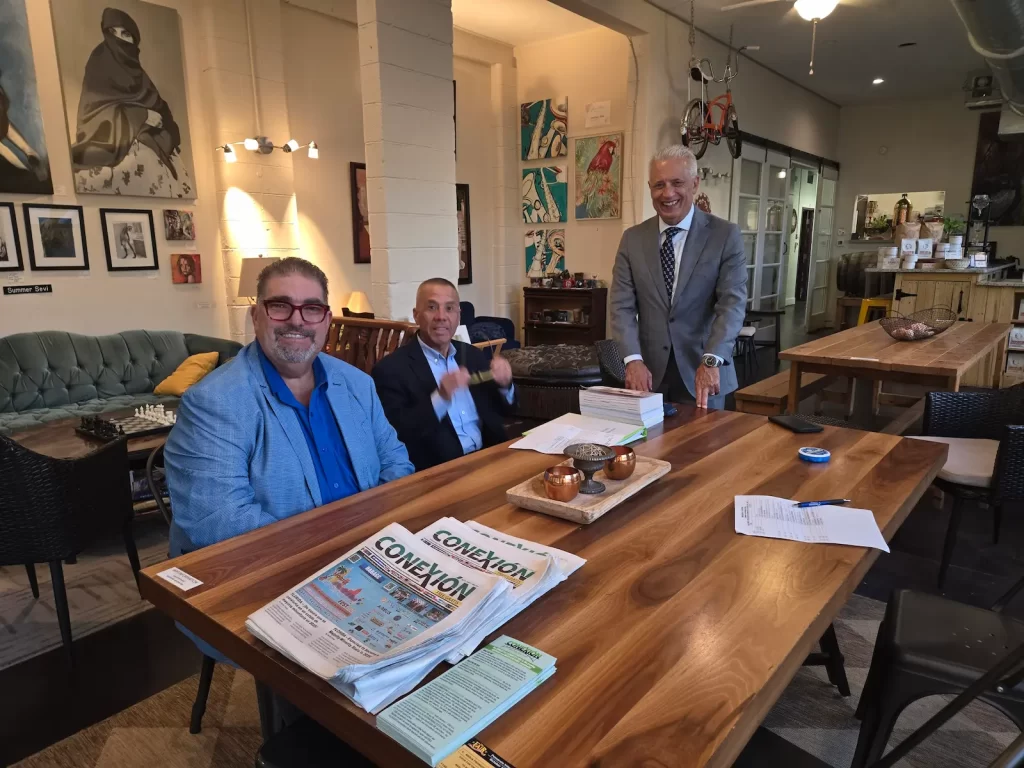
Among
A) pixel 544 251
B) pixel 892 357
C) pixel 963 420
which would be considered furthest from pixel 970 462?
pixel 544 251

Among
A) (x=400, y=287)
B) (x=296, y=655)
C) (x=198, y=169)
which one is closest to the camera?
(x=296, y=655)

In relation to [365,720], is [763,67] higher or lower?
higher

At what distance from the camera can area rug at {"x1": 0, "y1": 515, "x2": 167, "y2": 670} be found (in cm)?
243

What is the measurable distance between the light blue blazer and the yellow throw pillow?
3.46 metres

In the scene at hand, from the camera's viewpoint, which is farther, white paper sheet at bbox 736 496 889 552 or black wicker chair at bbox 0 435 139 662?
black wicker chair at bbox 0 435 139 662

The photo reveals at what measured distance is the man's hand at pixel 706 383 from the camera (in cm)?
232

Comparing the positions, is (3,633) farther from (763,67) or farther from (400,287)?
(763,67)

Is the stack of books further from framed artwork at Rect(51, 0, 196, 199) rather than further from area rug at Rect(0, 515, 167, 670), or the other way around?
framed artwork at Rect(51, 0, 196, 199)

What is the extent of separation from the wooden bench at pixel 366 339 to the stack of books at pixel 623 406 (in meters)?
1.85

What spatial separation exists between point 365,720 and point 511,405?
1.76 meters

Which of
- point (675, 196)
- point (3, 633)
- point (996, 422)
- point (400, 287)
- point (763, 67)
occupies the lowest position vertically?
point (3, 633)

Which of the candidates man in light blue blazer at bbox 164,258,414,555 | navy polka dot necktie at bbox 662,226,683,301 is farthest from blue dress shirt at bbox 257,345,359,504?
navy polka dot necktie at bbox 662,226,683,301

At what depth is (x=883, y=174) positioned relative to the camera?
10.2 metres

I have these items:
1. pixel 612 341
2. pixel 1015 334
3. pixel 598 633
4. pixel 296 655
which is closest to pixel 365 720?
pixel 296 655
